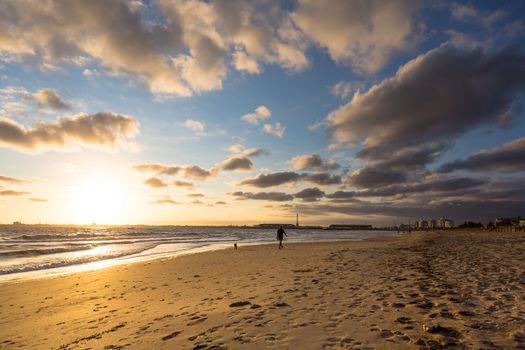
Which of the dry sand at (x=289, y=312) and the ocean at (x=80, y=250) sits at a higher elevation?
the dry sand at (x=289, y=312)

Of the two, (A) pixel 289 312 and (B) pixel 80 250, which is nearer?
(A) pixel 289 312

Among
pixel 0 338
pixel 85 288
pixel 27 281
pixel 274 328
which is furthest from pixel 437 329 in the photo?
pixel 27 281

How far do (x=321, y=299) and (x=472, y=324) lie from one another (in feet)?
11.2

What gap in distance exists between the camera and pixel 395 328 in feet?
19.2

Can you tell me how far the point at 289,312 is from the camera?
7.29 metres

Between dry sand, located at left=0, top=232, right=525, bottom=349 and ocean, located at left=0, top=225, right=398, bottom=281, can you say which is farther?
ocean, located at left=0, top=225, right=398, bottom=281

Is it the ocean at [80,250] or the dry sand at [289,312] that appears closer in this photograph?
the dry sand at [289,312]

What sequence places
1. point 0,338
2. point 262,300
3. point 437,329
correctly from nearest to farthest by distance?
point 437,329, point 0,338, point 262,300

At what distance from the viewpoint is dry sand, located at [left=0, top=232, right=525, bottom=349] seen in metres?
5.60

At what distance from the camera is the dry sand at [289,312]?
18.4ft

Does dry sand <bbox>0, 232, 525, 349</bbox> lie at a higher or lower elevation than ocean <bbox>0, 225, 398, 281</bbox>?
higher

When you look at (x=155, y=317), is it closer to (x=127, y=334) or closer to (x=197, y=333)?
(x=127, y=334)

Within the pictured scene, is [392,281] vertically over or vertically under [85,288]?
over

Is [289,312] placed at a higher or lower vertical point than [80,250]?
higher
